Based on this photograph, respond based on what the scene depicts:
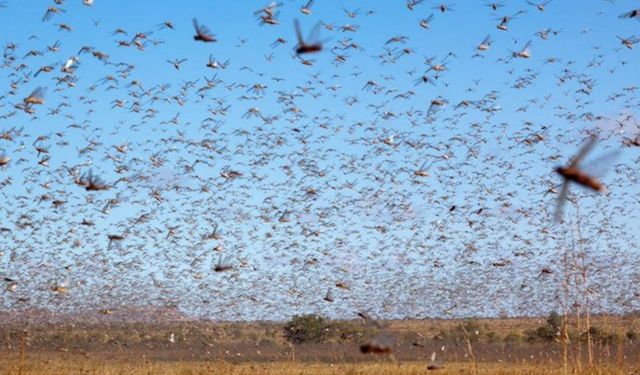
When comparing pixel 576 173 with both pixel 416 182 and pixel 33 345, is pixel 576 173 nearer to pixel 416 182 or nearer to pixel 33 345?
pixel 416 182

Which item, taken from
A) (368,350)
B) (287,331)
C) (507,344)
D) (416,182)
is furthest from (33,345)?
(368,350)

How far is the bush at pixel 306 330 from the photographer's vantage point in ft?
151

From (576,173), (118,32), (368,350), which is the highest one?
(118,32)

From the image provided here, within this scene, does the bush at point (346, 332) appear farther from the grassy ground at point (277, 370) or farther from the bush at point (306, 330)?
the grassy ground at point (277, 370)

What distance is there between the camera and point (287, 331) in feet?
158

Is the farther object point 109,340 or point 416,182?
point 109,340

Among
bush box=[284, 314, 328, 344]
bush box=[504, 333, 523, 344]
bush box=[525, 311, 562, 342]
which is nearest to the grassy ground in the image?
bush box=[284, 314, 328, 344]

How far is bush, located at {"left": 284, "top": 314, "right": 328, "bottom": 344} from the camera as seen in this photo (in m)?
45.9

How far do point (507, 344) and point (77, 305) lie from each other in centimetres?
1984

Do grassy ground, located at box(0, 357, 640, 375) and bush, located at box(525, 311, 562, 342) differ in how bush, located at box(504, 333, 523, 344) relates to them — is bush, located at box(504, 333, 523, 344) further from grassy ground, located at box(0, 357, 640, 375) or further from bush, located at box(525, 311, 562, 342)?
grassy ground, located at box(0, 357, 640, 375)

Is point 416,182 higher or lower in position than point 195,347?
higher

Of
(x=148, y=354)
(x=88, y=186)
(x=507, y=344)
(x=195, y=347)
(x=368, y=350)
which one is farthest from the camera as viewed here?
(x=195, y=347)

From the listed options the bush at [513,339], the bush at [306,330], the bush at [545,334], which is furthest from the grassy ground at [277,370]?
the bush at [513,339]

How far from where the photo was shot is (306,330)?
46031mm
